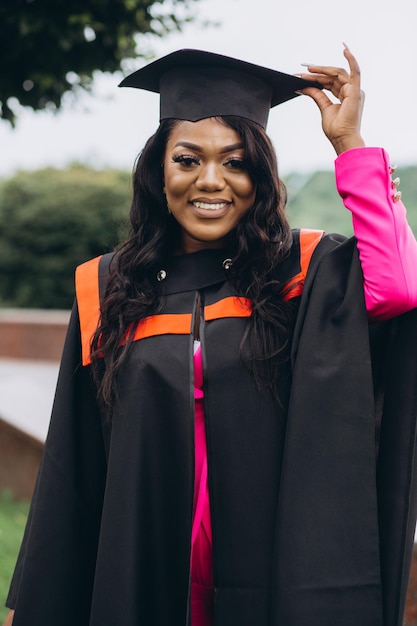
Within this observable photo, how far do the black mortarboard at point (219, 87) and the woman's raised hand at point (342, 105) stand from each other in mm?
67

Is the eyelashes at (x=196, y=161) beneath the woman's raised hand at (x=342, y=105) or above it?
beneath

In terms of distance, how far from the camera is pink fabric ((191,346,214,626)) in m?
2.40

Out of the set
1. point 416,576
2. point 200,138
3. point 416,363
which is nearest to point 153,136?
point 200,138

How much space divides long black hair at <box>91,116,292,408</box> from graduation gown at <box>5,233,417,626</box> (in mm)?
44

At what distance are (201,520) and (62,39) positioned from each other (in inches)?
119

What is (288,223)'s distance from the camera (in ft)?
8.20

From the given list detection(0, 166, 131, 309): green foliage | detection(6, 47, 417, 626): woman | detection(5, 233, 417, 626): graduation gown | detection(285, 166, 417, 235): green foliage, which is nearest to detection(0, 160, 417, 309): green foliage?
detection(0, 166, 131, 309): green foliage

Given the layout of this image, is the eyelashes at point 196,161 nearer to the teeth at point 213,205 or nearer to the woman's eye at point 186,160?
the woman's eye at point 186,160

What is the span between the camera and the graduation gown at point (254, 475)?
2.16 meters

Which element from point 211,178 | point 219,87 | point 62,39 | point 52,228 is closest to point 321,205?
point 52,228

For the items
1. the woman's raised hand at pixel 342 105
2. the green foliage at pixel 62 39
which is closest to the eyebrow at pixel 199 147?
the woman's raised hand at pixel 342 105

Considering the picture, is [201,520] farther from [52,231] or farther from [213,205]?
[52,231]

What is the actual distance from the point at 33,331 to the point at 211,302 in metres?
7.78

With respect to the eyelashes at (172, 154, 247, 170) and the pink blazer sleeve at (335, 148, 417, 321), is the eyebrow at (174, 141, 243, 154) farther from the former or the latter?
the pink blazer sleeve at (335, 148, 417, 321)
